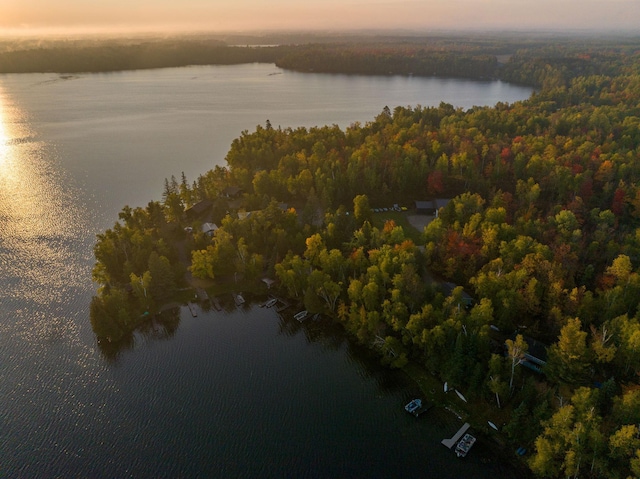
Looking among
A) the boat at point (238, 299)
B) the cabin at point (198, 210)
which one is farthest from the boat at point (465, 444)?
the cabin at point (198, 210)

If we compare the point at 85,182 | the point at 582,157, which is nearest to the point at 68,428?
the point at 85,182

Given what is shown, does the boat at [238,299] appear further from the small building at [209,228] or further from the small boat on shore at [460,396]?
the small boat on shore at [460,396]

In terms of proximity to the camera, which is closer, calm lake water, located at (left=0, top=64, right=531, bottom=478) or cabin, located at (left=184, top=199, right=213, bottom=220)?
calm lake water, located at (left=0, top=64, right=531, bottom=478)

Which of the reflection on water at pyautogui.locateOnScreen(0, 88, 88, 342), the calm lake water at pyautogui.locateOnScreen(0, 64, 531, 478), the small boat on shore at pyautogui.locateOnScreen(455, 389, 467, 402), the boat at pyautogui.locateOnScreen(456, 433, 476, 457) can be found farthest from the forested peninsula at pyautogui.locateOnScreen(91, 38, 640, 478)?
the reflection on water at pyautogui.locateOnScreen(0, 88, 88, 342)

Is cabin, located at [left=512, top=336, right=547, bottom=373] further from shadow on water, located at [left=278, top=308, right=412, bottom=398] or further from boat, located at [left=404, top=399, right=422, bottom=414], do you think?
boat, located at [left=404, top=399, right=422, bottom=414]

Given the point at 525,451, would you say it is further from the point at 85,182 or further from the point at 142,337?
the point at 85,182

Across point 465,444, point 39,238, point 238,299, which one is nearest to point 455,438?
point 465,444
